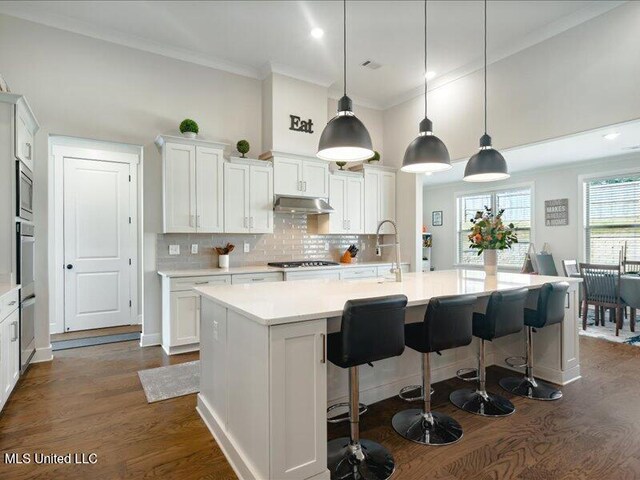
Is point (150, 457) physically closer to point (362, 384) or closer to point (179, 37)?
point (362, 384)

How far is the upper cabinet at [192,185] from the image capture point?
4.22 m

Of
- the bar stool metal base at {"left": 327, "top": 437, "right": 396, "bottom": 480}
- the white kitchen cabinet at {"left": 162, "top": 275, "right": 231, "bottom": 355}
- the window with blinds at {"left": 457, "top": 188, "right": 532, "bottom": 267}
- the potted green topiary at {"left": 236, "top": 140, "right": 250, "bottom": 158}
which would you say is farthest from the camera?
the window with blinds at {"left": 457, "top": 188, "right": 532, "bottom": 267}

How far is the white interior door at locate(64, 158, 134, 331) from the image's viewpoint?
16.6ft

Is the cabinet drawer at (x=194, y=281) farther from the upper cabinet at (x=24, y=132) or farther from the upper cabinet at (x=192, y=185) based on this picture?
the upper cabinet at (x=24, y=132)

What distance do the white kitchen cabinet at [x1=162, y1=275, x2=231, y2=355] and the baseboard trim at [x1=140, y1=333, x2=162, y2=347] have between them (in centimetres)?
23

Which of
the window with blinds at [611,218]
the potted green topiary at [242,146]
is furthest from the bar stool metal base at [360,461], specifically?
the window with blinds at [611,218]

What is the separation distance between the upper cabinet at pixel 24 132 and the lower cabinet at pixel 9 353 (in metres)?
1.42

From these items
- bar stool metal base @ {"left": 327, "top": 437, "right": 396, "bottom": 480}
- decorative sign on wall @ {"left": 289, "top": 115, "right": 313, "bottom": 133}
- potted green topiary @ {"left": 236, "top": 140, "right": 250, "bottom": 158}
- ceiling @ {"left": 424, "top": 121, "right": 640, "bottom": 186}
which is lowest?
bar stool metal base @ {"left": 327, "top": 437, "right": 396, "bottom": 480}

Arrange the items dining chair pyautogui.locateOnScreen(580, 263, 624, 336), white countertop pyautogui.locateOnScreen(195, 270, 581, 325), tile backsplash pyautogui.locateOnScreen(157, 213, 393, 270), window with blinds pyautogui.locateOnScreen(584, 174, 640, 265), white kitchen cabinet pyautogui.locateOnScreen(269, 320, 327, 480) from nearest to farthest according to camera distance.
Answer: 1. white kitchen cabinet pyautogui.locateOnScreen(269, 320, 327, 480)
2. white countertop pyautogui.locateOnScreen(195, 270, 581, 325)
3. tile backsplash pyautogui.locateOnScreen(157, 213, 393, 270)
4. dining chair pyautogui.locateOnScreen(580, 263, 624, 336)
5. window with blinds pyautogui.locateOnScreen(584, 174, 640, 265)

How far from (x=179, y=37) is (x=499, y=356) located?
504 cm

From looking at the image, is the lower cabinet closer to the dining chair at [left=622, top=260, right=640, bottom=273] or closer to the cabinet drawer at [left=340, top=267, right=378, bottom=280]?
the cabinet drawer at [left=340, top=267, right=378, bottom=280]

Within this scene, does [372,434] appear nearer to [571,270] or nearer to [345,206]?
[345,206]

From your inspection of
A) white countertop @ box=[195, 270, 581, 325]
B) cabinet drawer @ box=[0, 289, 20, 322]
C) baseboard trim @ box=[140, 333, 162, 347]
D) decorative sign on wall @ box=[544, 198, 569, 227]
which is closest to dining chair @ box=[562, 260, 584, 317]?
decorative sign on wall @ box=[544, 198, 569, 227]

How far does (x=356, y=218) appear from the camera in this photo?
18.8 feet
